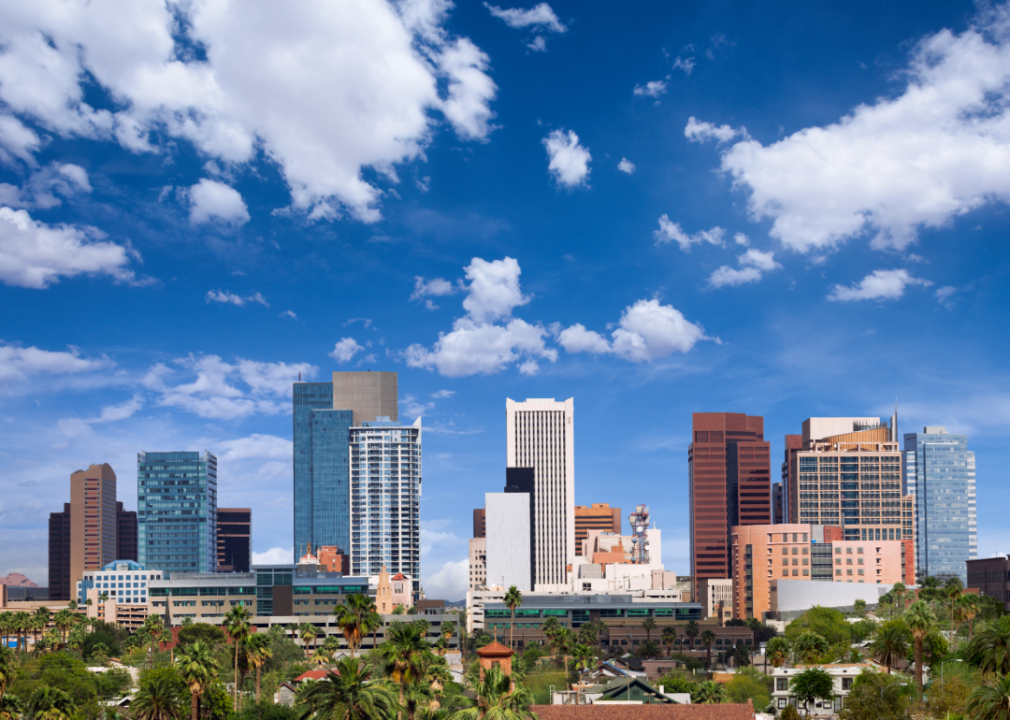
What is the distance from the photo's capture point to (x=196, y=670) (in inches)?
3991

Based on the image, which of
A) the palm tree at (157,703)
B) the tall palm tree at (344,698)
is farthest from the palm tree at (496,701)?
the palm tree at (157,703)

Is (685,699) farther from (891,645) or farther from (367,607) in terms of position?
(367,607)

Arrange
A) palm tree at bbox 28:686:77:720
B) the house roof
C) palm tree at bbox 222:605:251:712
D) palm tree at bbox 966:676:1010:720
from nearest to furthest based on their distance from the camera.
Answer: palm tree at bbox 966:676:1010:720, the house roof, palm tree at bbox 28:686:77:720, palm tree at bbox 222:605:251:712

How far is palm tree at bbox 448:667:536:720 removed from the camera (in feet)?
207

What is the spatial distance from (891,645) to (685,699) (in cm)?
2585

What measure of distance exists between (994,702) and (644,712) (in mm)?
33811

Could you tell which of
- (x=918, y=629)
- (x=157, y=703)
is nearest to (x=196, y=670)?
(x=157, y=703)

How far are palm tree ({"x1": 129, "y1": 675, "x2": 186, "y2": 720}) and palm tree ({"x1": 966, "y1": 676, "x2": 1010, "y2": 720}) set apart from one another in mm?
75901

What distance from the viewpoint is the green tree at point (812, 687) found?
132500 mm

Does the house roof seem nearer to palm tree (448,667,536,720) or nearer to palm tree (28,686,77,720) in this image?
palm tree (448,667,536,720)

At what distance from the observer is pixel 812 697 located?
436 ft

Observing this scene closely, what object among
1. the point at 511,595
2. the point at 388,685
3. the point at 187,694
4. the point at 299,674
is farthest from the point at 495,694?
the point at 511,595

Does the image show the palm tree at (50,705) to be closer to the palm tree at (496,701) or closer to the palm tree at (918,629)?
the palm tree at (496,701)

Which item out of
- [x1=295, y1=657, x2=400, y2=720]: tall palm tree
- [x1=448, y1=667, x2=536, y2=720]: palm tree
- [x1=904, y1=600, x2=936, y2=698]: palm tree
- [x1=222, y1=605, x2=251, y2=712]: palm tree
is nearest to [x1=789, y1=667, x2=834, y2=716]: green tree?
[x1=904, y1=600, x2=936, y2=698]: palm tree
